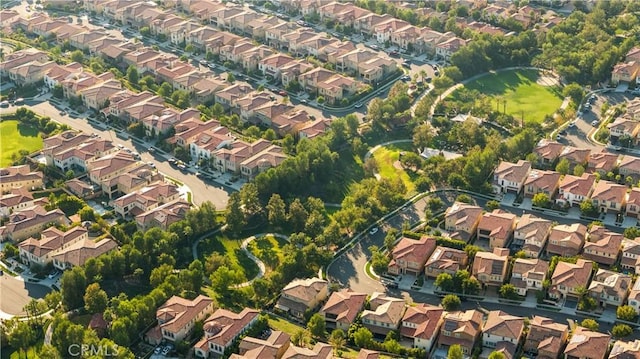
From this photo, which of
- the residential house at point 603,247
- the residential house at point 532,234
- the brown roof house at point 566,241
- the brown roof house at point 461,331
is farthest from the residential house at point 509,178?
the brown roof house at point 461,331

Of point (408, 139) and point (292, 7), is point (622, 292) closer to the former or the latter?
point (408, 139)

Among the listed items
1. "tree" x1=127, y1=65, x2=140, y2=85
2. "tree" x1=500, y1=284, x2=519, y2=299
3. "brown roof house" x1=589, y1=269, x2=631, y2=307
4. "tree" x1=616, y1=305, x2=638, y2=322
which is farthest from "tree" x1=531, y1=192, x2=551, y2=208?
"tree" x1=127, y1=65, x2=140, y2=85

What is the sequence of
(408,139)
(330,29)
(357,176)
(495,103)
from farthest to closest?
(330,29) → (495,103) → (408,139) → (357,176)

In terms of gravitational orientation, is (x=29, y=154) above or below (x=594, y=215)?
below

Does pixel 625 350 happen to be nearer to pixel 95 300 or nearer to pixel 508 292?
pixel 508 292

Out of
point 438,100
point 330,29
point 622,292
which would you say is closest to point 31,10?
point 330,29

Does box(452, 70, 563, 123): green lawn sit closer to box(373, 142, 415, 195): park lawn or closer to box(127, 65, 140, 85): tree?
box(373, 142, 415, 195): park lawn

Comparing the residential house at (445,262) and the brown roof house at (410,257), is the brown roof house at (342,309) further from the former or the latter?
the residential house at (445,262)
